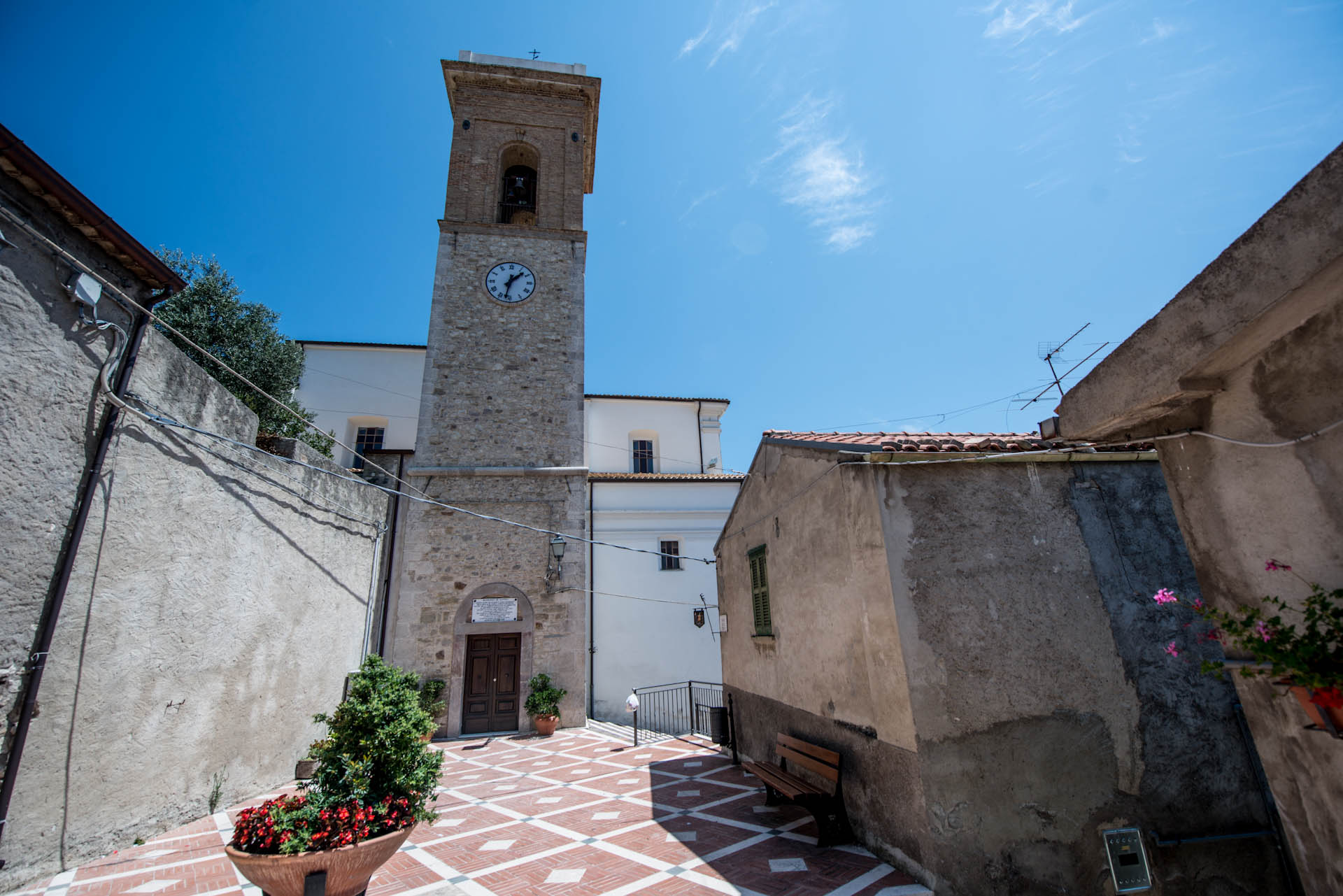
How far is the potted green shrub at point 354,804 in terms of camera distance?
11.1 feet

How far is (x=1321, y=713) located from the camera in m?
2.17

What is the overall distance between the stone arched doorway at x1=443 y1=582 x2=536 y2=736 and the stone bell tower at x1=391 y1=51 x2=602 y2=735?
3 centimetres

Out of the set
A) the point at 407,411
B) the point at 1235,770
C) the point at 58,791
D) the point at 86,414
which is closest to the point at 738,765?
the point at 1235,770

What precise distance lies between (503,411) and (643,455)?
811cm

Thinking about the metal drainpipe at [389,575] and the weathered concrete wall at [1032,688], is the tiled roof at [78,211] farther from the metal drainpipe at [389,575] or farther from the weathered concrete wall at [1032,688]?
the weathered concrete wall at [1032,688]

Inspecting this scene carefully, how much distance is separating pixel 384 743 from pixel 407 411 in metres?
18.5

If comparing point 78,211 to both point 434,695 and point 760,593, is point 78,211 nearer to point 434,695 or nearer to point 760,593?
point 760,593

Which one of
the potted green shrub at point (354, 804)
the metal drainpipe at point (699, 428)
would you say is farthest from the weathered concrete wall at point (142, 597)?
the metal drainpipe at point (699, 428)

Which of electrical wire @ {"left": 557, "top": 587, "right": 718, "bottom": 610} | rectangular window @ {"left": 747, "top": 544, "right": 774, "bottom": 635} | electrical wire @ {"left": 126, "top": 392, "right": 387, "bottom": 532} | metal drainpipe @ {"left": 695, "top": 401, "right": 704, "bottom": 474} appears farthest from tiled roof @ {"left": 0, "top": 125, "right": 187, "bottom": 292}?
metal drainpipe @ {"left": 695, "top": 401, "right": 704, "bottom": 474}

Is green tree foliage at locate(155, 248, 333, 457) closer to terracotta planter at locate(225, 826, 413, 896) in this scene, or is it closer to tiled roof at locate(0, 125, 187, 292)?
tiled roof at locate(0, 125, 187, 292)

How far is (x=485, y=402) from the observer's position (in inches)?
579

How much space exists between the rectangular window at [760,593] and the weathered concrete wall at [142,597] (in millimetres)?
6601

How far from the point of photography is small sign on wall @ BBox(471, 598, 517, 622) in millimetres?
12883

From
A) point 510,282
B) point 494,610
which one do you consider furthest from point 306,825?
point 510,282
